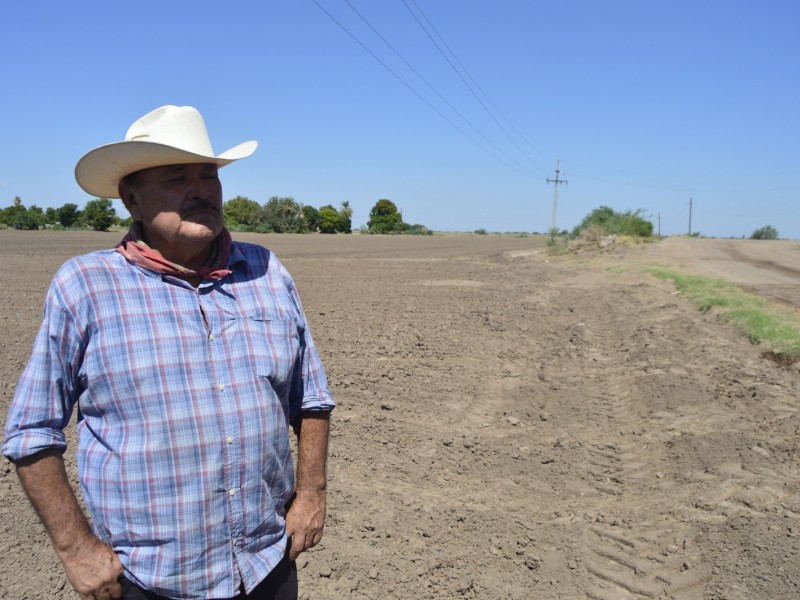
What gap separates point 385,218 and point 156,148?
110 meters

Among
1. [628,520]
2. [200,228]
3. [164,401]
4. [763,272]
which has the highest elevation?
[200,228]

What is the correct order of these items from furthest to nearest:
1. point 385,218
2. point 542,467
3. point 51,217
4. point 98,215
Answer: point 385,218 < point 51,217 < point 98,215 < point 542,467

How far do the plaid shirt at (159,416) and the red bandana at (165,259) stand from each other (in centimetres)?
3

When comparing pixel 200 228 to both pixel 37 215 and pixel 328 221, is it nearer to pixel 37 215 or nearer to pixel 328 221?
pixel 37 215

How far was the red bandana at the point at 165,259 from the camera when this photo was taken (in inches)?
85.4

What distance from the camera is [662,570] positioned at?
4.08m

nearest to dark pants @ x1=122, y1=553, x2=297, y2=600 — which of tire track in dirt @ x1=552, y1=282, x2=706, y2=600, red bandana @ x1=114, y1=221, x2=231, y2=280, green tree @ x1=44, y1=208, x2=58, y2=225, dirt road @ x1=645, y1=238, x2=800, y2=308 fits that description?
red bandana @ x1=114, y1=221, x2=231, y2=280

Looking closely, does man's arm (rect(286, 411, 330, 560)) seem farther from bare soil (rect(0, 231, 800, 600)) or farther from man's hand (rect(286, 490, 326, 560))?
bare soil (rect(0, 231, 800, 600))

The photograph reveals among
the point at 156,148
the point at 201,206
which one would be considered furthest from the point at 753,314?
the point at 156,148

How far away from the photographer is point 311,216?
93562 millimetres

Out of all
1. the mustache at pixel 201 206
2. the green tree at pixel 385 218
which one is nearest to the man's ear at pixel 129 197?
the mustache at pixel 201 206

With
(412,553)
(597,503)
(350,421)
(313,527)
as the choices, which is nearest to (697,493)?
(597,503)

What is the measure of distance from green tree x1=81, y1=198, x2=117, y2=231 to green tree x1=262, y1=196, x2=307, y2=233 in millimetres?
19813

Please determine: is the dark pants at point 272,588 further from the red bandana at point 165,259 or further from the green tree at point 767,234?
the green tree at point 767,234
